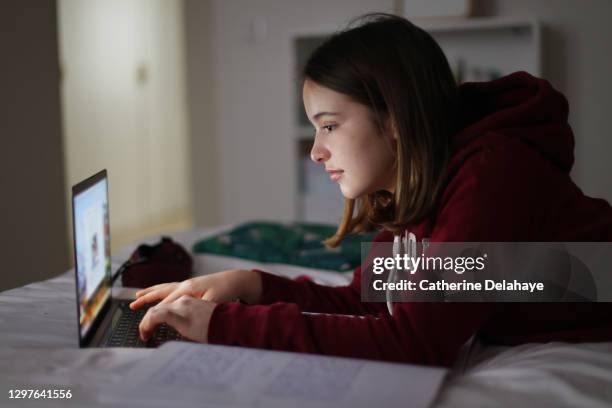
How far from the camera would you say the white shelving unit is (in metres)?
2.98

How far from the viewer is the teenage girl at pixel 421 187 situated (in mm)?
876

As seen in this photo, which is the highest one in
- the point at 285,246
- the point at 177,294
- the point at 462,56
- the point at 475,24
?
the point at 475,24

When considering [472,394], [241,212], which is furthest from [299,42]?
[472,394]

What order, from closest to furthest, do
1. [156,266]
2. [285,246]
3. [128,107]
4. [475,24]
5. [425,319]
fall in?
[425,319] → [156,266] → [285,246] → [475,24] → [128,107]

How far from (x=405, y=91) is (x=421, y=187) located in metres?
0.14

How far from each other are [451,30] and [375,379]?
8.64ft

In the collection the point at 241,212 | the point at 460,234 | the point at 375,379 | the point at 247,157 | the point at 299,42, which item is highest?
the point at 299,42

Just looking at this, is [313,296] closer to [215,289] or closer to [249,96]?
[215,289]

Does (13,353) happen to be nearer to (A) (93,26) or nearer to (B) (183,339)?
(B) (183,339)

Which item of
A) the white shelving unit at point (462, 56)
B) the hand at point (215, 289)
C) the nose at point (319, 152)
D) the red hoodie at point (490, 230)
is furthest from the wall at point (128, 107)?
the red hoodie at point (490, 230)

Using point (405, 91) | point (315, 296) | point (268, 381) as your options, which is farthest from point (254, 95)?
point (268, 381)

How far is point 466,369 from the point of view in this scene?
917 mm

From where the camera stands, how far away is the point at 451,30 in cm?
312

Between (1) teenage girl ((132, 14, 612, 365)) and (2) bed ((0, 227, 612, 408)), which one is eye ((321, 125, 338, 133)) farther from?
(2) bed ((0, 227, 612, 408))
